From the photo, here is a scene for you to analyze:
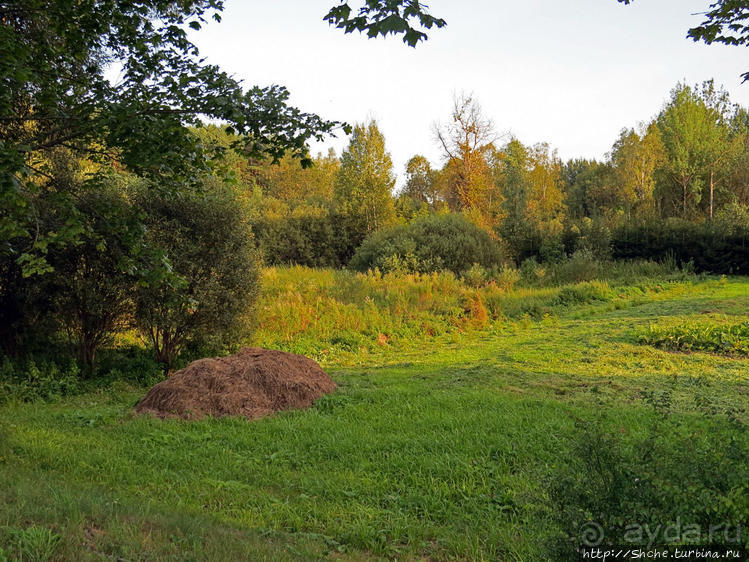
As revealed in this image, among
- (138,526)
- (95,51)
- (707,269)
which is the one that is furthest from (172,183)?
(707,269)

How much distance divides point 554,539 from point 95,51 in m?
8.80

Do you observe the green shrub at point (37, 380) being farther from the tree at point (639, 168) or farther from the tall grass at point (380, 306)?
the tree at point (639, 168)

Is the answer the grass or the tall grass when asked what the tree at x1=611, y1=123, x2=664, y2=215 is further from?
the grass

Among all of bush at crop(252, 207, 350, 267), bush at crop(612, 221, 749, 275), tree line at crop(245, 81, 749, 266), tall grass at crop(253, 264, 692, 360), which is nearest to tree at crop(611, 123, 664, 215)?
tree line at crop(245, 81, 749, 266)

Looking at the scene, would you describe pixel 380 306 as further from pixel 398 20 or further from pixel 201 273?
pixel 398 20

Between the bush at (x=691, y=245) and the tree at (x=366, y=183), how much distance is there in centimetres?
1278

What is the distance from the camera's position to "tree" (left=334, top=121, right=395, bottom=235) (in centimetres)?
3206

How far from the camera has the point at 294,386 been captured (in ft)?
25.9

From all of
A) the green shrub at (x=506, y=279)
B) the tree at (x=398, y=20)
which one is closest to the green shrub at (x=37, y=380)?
the tree at (x=398, y=20)

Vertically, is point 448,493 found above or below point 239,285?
below

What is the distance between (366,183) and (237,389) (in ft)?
84.4

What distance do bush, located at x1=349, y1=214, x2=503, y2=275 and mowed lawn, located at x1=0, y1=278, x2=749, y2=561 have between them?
14.6 metres

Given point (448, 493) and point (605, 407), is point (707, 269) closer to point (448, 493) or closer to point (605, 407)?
point (605, 407)

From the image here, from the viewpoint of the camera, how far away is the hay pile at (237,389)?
7254 mm
